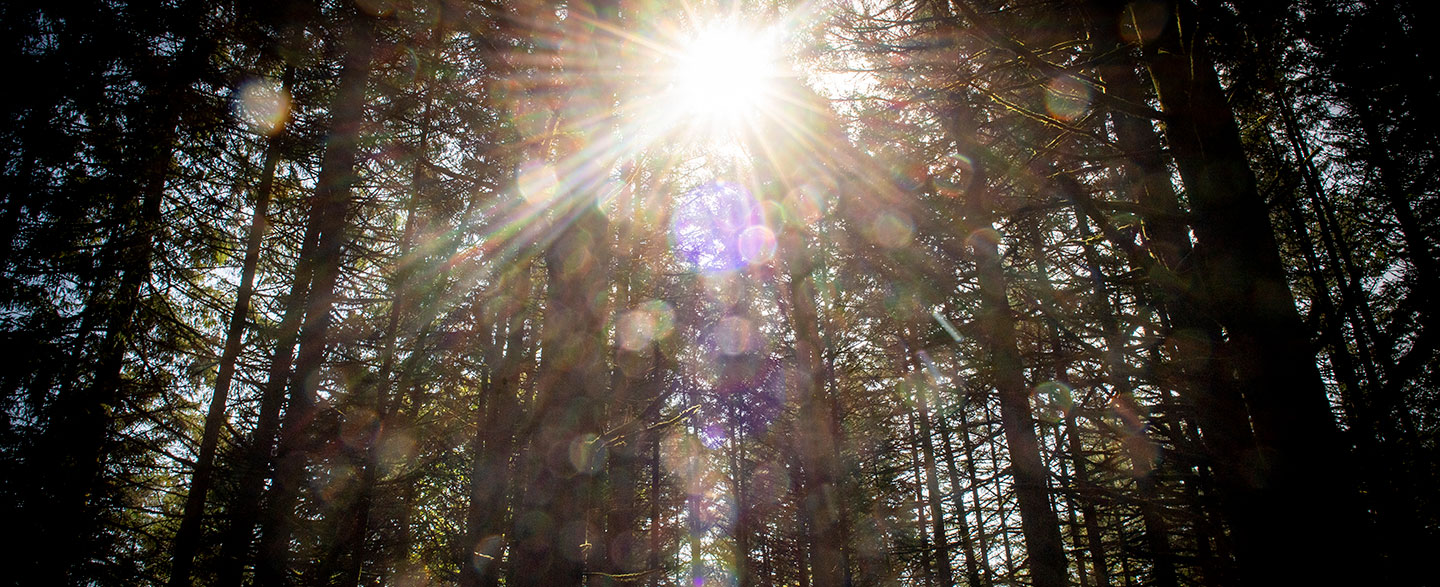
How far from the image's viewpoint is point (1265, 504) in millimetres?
2361

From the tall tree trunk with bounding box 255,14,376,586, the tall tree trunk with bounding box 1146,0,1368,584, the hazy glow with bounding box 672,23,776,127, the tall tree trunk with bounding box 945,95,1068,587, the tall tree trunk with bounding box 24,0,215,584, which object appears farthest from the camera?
the hazy glow with bounding box 672,23,776,127

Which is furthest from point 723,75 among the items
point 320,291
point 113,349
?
point 113,349

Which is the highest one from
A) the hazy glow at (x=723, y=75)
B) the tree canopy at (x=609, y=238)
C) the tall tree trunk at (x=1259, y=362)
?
the hazy glow at (x=723, y=75)

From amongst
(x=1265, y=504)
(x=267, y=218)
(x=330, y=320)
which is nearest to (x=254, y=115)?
(x=267, y=218)

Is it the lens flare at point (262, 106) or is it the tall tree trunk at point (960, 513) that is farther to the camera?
the tall tree trunk at point (960, 513)

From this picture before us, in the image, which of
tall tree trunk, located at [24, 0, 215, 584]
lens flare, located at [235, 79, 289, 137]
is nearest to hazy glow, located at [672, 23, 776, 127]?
lens flare, located at [235, 79, 289, 137]

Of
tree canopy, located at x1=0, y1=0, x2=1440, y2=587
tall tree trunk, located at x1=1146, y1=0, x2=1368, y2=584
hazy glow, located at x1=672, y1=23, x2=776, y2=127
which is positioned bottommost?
tall tree trunk, located at x1=1146, y1=0, x2=1368, y2=584

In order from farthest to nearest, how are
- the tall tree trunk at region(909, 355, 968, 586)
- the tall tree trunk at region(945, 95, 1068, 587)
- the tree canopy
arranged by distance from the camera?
the tall tree trunk at region(909, 355, 968, 586) < the tall tree trunk at region(945, 95, 1068, 587) < the tree canopy

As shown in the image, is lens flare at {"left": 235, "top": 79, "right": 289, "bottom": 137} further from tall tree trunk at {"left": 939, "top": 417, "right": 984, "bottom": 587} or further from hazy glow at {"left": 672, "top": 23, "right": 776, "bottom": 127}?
tall tree trunk at {"left": 939, "top": 417, "right": 984, "bottom": 587}

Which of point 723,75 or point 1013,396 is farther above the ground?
point 723,75

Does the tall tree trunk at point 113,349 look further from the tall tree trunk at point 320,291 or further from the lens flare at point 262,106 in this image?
the tall tree trunk at point 320,291

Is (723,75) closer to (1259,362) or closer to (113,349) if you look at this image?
(1259,362)

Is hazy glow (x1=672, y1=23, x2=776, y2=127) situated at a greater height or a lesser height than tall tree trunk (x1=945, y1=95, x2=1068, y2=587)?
greater

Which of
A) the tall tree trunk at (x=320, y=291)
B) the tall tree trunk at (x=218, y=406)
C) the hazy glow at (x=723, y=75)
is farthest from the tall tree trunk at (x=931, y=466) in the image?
the tall tree trunk at (x=218, y=406)
